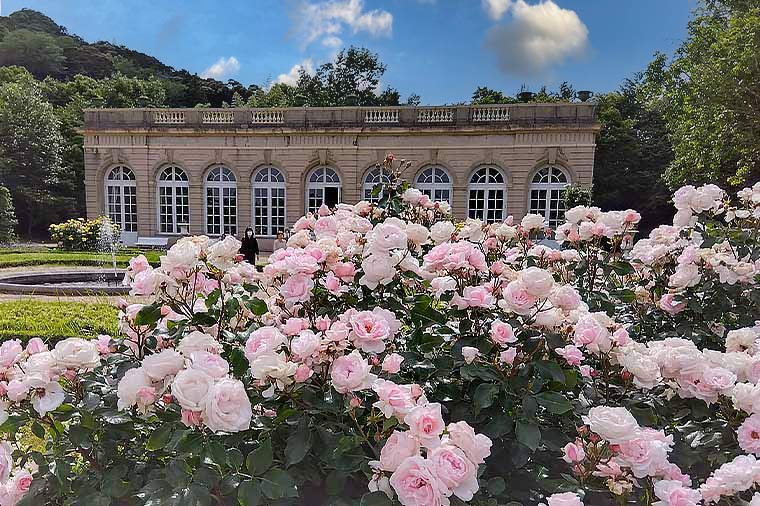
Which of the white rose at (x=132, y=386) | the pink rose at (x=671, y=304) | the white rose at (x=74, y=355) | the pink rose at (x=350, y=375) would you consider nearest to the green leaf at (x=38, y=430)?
the white rose at (x=74, y=355)

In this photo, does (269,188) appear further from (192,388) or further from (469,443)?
(469,443)

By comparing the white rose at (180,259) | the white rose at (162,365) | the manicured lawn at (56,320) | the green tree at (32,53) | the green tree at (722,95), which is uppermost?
the green tree at (32,53)

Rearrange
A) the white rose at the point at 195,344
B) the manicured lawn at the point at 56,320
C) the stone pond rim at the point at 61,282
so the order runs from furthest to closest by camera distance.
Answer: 1. the stone pond rim at the point at 61,282
2. the manicured lawn at the point at 56,320
3. the white rose at the point at 195,344

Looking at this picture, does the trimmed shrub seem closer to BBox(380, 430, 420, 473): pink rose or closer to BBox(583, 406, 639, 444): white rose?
BBox(380, 430, 420, 473): pink rose

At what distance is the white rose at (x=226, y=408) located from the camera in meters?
1.20

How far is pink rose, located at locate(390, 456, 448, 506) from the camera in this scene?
3.71ft

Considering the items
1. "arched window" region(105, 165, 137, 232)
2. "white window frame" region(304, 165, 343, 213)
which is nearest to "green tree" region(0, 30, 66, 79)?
"arched window" region(105, 165, 137, 232)

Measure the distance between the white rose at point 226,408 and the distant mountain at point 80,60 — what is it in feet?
163

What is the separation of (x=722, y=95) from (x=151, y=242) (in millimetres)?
20344

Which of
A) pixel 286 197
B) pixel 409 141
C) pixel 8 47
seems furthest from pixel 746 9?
pixel 8 47

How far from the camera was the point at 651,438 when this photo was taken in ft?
4.31

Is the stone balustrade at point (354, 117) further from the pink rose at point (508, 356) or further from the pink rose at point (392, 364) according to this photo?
the pink rose at point (392, 364)

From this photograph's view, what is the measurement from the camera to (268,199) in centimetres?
2191

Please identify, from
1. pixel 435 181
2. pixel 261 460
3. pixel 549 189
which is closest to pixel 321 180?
pixel 435 181
